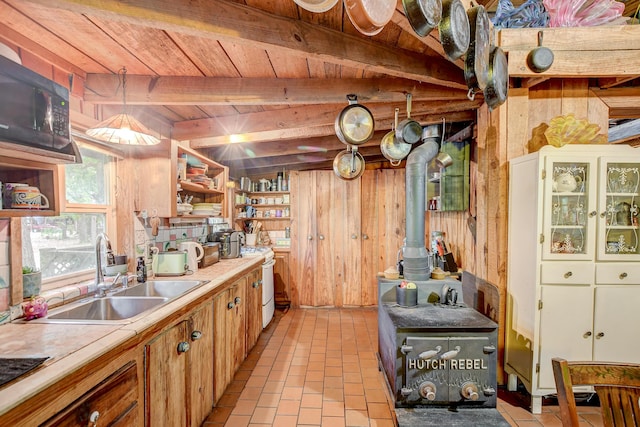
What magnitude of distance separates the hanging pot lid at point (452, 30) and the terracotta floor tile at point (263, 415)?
2.46m

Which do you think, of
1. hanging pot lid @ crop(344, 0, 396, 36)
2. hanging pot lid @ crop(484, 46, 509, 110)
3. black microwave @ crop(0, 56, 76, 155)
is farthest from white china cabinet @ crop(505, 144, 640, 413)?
black microwave @ crop(0, 56, 76, 155)

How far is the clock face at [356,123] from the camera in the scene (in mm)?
2300

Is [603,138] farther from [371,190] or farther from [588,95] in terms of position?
[371,190]

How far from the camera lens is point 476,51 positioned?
1.45 meters

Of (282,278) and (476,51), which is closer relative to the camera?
(476,51)

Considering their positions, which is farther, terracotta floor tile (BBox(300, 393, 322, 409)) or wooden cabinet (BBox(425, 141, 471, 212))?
wooden cabinet (BBox(425, 141, 471, 212))

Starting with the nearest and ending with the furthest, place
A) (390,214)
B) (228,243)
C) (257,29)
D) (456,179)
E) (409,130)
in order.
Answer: (257,29), (409,130), (456,179), (228,243), (390,214)

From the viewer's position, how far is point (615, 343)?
80.4 inches

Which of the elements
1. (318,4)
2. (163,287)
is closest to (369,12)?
(318,4)

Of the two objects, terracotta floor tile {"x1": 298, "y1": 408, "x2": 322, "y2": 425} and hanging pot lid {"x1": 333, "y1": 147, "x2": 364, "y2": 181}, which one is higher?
hanging pot lid {"x1": 333, "y1": 147, "x2": 364, "y2": 181}

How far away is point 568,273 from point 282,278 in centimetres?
341

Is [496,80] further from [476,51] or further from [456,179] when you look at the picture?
[456,179]

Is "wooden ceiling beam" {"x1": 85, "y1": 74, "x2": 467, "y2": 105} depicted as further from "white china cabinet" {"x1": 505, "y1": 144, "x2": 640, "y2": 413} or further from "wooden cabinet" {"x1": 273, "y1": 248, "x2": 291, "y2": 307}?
"wooden cabinet" {"x1": 273, "y1": 248, "x2": 291, "y2": 307}

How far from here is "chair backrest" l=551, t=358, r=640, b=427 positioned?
38.8 inches
